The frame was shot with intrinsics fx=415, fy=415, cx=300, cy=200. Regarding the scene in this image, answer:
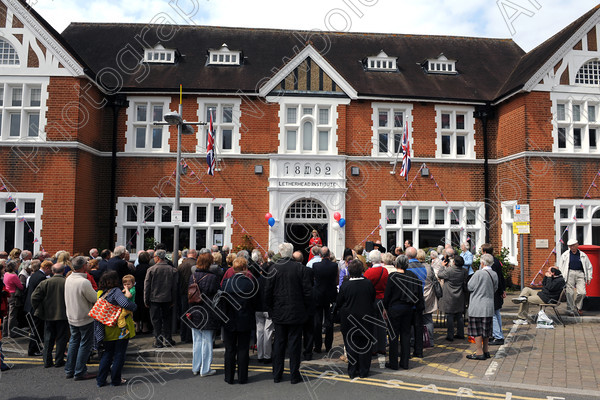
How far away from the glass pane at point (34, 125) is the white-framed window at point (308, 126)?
814 centimetres

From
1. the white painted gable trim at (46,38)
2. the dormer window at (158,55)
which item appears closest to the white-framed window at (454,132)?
the dormer window at (158,55)

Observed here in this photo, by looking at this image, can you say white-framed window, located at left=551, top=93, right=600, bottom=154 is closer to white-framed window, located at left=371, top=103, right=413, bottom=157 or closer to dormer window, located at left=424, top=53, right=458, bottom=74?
dormer window, located at left=424, top=53, right=458, bottom=74

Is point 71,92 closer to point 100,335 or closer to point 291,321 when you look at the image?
point 100,335

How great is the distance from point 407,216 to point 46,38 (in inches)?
549

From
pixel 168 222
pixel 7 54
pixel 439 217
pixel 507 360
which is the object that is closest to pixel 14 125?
pixel 7 54

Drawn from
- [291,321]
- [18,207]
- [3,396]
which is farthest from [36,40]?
[291,321]

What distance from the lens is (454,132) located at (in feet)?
52.9

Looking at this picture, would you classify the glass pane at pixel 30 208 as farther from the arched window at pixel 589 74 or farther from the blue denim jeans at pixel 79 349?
the arched window at pixel 589 74

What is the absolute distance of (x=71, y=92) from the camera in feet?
44.9

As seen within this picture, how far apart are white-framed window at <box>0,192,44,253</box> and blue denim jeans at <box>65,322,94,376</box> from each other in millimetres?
8189

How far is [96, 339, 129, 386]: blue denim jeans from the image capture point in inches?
Answer: 241

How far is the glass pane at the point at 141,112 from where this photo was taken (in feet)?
51.0

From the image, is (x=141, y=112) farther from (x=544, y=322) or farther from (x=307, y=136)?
(x=544, y=322)

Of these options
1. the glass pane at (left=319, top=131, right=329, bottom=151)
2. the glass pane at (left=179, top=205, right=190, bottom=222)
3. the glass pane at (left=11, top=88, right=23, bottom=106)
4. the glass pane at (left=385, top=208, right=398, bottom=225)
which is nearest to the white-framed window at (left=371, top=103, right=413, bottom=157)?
the glass pane at (left=319, top=131, right=329, bottom=151)
